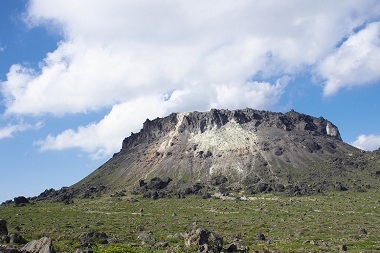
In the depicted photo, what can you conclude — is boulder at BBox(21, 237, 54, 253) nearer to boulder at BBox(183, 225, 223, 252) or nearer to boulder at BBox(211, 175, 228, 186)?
boulder at BBox(183, 225, 223, 252)

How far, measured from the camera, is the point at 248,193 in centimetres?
16788

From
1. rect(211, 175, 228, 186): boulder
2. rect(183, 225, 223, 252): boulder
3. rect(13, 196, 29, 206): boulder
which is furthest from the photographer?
rect(211, 175, 228, 186): boulder

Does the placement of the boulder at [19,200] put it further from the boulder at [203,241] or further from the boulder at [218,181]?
the boulder at [203,241]

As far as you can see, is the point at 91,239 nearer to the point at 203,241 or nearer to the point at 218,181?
the point at 203,241

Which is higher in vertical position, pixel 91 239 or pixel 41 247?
pixel 41 247

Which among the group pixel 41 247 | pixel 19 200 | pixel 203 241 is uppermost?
pixel 19 200

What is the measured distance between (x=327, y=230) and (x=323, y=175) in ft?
441

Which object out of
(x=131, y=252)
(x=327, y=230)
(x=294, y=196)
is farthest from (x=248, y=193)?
(x=131, y=252)

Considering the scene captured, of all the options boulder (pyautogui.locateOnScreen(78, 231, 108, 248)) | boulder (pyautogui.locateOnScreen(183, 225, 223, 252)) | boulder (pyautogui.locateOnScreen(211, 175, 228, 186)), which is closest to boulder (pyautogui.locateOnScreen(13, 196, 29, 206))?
boulder (pyautogui.locateOnScreen(211, 175, 228, 186))

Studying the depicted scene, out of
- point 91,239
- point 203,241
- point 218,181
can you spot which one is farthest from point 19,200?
point 203,241

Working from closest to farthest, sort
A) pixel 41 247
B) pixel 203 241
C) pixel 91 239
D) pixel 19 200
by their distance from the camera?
pixel 41 247 → pixel 203 241 → pixel 91 239 → pixel 19 200

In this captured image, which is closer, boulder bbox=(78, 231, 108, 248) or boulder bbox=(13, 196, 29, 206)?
boulder bbox=(78, 231, 108, 248)

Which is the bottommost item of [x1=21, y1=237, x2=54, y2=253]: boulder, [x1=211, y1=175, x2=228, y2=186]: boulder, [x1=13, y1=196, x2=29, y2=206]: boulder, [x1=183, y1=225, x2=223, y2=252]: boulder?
[x1=183, y1=225, x2=223, y2=252]: boulder

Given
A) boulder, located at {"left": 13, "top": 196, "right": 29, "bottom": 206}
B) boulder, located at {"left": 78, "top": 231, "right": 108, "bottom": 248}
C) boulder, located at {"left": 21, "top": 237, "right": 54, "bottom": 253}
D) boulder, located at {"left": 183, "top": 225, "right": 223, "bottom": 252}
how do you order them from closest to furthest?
boulder, located at {"left": 21, "top": 237, "right": 54, "bottom": 253}, boulder, located at {"left": 183, "top": 225, "right": 223, "bottom": 252}, boulder, located at {"left": 78, "top": 231, "right": 108, "bottom": 248}, boulder, located at {"left": 13, "top": 196, "right": 29, "bottom": 206}
